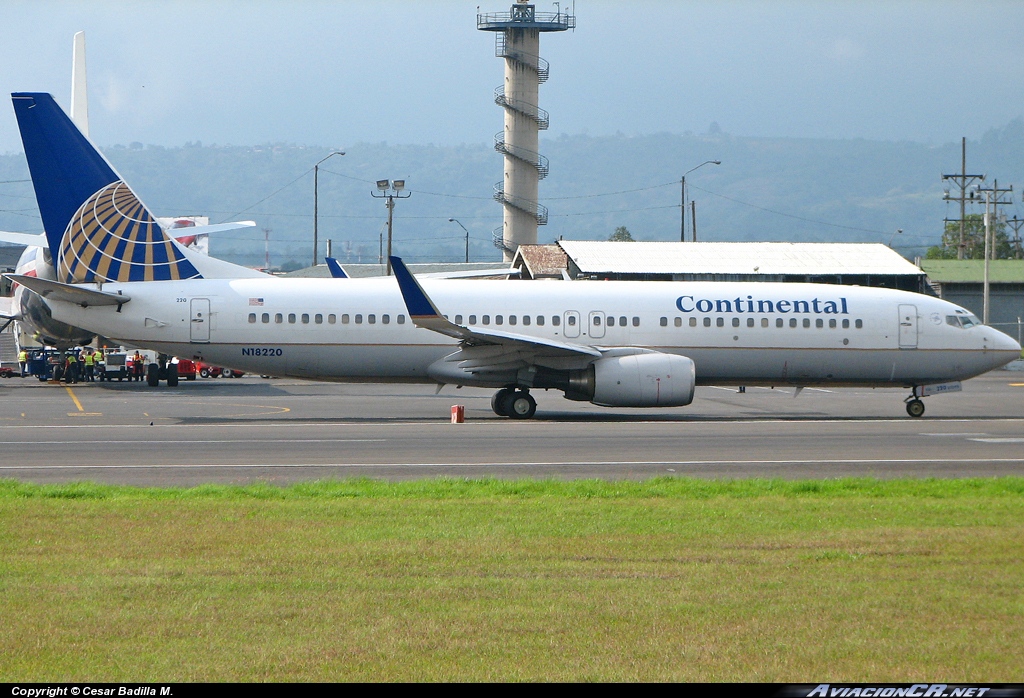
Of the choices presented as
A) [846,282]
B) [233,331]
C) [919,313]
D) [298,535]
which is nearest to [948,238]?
[846,282]

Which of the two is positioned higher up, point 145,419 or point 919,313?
point 919,313

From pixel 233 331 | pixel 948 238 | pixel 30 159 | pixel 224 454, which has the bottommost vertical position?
pixel 224 454

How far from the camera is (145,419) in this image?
25.5m

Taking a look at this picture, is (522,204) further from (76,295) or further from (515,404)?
(76,295)

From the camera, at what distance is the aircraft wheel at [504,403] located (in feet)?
86.9

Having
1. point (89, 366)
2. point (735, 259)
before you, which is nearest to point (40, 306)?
point (89, 366)

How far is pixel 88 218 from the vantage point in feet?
88.0

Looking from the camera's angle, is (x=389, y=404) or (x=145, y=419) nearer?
(x=145, y=419)

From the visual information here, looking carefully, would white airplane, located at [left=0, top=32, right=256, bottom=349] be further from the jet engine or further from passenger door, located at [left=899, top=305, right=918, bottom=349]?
passenger door, located at [left=899, top=305, right=918, bottom=349]

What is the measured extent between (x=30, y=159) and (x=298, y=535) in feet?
63.2

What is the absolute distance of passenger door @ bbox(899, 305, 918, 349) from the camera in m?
27.8

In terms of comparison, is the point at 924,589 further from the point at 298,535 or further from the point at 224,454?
the point at 224,454

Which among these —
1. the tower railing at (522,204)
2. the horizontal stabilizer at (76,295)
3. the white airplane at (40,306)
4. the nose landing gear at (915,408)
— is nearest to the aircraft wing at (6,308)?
the white airplane at (40,306)
